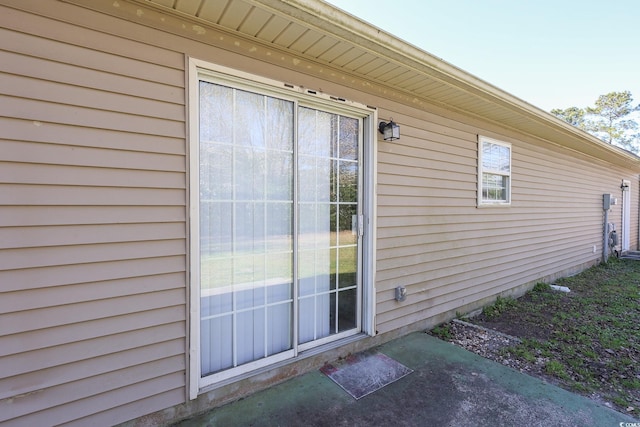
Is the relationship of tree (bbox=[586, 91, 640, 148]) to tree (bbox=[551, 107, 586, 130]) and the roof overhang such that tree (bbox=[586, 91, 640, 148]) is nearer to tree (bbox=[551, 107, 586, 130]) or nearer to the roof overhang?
Answer: tree (bbox=[551, 107, 586, 130])

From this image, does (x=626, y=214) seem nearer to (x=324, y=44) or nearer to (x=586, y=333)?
(x=586, y=333)

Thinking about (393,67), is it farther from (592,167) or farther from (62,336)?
(592,167)

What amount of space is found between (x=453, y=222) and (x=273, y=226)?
247cm

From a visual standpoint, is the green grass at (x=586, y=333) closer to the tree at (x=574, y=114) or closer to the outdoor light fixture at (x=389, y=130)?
the outdoor light fixture at (x=389, y=130)

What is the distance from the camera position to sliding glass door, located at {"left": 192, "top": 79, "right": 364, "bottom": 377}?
2109 mm

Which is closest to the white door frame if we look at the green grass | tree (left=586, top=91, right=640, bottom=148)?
the green grass

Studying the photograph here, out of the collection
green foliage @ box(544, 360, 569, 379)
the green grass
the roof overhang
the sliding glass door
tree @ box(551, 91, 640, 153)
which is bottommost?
the green grass

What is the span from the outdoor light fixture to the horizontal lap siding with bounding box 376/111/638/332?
0.33 feet

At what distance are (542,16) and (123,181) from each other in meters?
Answer: 9.12

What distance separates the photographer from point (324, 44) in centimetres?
224

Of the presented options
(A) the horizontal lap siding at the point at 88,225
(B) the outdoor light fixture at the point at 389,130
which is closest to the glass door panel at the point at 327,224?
(B) the outdoor light fixture at the point at 389,130

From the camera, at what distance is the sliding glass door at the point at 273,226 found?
2109mm

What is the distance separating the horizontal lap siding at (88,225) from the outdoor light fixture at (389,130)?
1.83 meters

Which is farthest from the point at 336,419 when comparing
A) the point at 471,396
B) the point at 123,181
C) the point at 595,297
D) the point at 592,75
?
the point at 592,75
